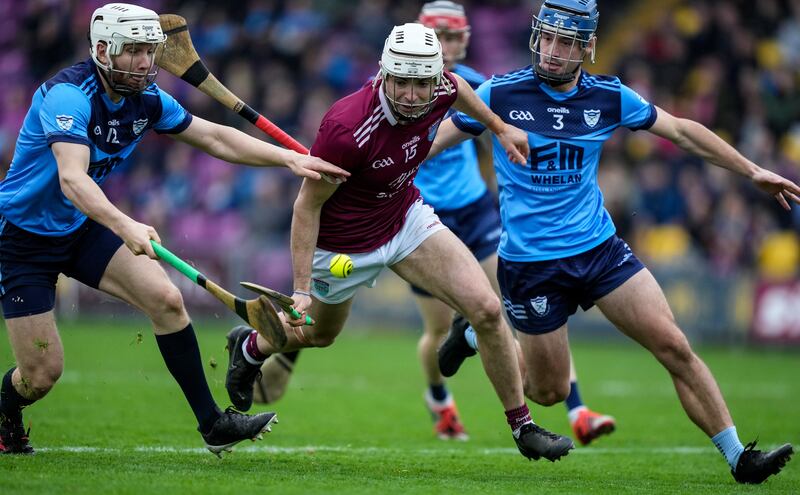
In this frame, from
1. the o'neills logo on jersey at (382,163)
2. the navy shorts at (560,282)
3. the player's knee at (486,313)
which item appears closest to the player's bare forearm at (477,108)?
the o'neills logo on jersey at (382,163)

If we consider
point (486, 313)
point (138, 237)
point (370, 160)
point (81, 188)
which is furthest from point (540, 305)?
point (81, 188)

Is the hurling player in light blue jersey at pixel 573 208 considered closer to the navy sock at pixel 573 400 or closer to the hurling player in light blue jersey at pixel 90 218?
the navy sock at pixel 573 400

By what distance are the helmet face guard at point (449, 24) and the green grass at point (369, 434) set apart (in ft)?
9.82

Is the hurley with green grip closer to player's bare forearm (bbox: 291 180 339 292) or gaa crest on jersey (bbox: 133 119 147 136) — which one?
player's bare forearm (bbox: 291 180 339 292)

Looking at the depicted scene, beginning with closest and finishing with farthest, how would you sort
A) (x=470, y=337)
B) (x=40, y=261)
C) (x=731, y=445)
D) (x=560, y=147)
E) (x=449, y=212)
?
(x=40, y=261), (x=731, y=445), (x=560, y=147), (x=470, y=337), (x=449, y=212)

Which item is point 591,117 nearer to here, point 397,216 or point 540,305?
point 540,305

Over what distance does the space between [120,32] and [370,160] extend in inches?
59.7

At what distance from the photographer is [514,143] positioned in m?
6.68

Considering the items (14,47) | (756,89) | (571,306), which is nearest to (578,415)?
(571,306)

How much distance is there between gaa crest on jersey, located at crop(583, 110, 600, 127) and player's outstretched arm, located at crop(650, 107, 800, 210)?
34cm

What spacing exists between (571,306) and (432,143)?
4.39ft

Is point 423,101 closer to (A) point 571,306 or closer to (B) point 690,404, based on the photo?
(A) point 571,306

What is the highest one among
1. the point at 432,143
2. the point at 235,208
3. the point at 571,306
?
the point at 432,143

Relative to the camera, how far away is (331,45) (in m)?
19.2
